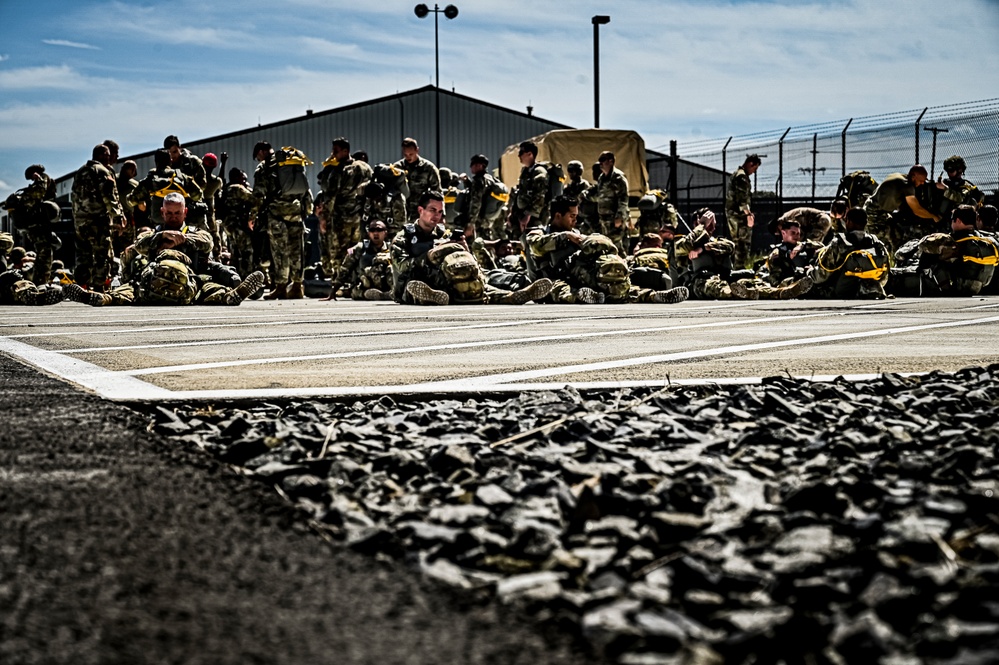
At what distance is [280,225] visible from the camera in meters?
15.2

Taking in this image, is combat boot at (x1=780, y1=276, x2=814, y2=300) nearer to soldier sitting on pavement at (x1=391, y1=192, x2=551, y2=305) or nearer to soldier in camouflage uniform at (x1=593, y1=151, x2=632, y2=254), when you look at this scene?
soldier sitting on pavement at (x1=391, y1=192, x2=551, y2=305)

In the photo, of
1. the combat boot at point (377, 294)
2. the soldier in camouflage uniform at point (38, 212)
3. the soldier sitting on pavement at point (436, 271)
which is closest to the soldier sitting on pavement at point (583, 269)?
the soldier sitting on pavement at point (436, 271)

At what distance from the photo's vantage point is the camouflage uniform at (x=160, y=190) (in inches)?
576

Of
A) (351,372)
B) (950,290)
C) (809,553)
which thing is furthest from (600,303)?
(809,553)

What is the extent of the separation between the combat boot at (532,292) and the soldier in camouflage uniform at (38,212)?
7.46 metres

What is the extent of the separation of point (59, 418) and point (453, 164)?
36538mm

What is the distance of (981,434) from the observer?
2805 mm

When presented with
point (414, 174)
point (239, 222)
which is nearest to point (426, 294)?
point (414, 174)

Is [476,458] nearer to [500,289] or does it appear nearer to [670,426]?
[670,426]

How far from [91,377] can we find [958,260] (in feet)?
41.6

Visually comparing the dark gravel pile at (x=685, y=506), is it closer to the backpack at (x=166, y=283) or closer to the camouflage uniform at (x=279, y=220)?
the backpack at (x=166, y=283)

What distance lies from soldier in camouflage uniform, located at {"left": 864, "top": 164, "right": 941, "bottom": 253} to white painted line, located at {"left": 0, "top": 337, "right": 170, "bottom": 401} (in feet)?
48.7

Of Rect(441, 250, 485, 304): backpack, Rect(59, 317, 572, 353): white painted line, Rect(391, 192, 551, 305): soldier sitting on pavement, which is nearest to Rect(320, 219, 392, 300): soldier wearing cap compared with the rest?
Rect(391, 192, 551, 305): soldier sitting on pavement

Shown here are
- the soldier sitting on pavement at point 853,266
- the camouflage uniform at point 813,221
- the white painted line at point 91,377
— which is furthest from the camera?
the camouflage uniform at point 813,221
